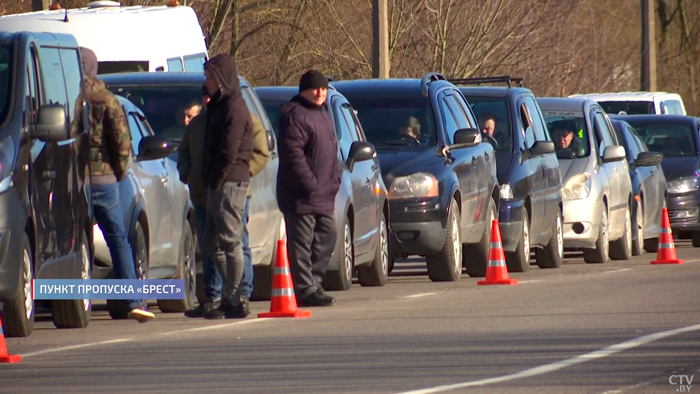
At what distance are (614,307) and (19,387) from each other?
5.16 metres

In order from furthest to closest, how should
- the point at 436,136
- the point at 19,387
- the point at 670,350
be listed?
the point at 436,136, the point at 670,350, the point at 19,387

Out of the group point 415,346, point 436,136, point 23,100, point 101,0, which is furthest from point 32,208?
Result: point 101,0

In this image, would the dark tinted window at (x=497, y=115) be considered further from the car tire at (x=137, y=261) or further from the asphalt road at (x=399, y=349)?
the car tire at (x=137, y=261)

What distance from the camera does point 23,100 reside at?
33.8 feet

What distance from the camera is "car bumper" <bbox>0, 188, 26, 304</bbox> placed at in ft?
31.8

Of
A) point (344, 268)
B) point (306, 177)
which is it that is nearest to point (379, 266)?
point (344, 268)

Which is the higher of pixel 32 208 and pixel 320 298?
pixel 32 208

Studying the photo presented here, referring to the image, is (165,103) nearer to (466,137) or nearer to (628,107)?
(466,137)

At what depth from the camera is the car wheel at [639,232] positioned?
2173 centimetres

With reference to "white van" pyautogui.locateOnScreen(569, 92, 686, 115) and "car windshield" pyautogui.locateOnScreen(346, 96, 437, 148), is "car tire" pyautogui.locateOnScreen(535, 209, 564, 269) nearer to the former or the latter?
"car windshield" pyautogui.locateOnScreen(346, 96, 437, 148)

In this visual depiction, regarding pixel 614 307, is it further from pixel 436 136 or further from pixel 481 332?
pixel 436 136

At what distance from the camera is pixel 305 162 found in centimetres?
1256

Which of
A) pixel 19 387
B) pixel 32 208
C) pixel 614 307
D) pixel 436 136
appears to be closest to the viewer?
pixel 19 387

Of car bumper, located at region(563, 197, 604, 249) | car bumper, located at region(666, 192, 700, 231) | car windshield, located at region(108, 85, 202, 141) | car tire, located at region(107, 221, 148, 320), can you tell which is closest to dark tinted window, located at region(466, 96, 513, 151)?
car bumper, located at region(563, 197, 604, 249)
